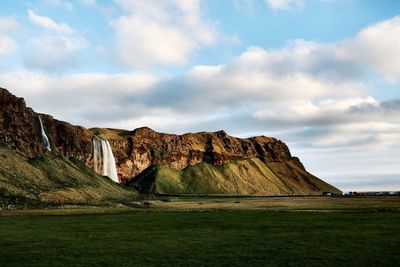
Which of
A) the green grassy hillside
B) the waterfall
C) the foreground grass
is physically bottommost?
the foreground grass

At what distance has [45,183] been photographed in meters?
121

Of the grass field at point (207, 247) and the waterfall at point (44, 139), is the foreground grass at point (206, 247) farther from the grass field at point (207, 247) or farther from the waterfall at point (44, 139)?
the waterfall at point (44, 139)

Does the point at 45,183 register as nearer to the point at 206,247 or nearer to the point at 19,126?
the point at 19,126

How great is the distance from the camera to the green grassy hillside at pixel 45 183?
335ft

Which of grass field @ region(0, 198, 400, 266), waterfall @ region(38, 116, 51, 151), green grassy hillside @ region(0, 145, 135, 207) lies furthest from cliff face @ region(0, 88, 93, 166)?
grass field @ region(0, 198, 400, 266)

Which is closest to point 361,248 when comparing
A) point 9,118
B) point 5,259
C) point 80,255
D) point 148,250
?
point 148,250

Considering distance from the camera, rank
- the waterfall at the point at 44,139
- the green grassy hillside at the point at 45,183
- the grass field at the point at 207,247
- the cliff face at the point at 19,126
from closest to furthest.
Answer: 1. the grass field at the point at 207,247
2. the green grassy hillside at the point at 45,183
3. the cliff face at the point at 19,126
4. the waterfall at the point at 44,139

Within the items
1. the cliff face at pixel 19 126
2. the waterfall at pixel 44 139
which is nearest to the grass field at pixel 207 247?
the cliff face at pixel 19 126

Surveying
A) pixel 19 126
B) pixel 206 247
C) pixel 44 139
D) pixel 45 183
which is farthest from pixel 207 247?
pixel 44 139

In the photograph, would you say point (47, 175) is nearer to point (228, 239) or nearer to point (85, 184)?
point (85, 184)

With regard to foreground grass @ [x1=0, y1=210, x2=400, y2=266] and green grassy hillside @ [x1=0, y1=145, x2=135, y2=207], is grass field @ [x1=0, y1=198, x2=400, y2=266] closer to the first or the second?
foreground grass @ [x1=0, y1=210, x2=400, y2=266]

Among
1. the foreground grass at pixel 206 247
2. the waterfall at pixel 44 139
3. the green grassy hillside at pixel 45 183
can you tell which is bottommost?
the foreground grass at pixel 206 247

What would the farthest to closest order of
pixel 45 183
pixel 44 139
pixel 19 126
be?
pixel 44 139
pixel 19 126
pixel 45 183

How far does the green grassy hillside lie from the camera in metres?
102
